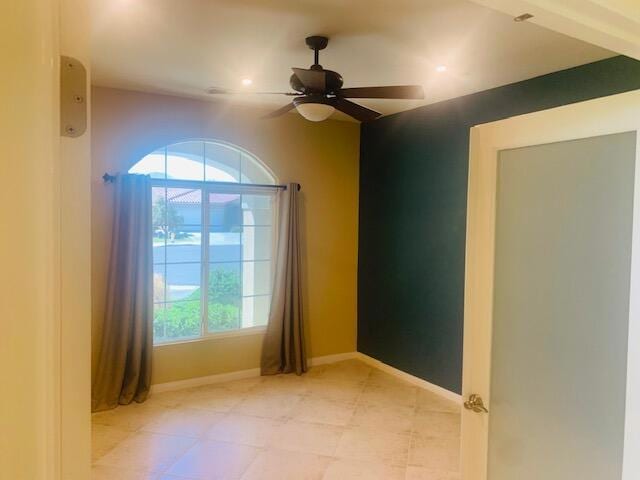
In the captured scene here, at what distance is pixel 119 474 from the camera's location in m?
2.78

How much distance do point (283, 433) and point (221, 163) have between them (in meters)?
2.58

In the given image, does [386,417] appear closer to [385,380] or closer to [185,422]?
[385,380]

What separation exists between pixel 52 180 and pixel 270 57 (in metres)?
2.77

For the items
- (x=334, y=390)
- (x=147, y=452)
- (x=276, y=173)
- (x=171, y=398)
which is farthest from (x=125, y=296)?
(x=334, y=390)

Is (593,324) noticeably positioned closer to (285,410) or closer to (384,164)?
(285,410)

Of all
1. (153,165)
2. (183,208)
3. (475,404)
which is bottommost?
(475,404)

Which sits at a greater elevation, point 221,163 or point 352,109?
point 352,109

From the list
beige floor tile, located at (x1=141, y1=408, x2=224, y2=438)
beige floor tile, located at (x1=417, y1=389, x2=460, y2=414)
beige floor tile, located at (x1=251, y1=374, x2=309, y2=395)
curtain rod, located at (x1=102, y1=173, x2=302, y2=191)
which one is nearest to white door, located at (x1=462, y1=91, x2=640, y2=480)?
beige floor tile, located at (x1=417, y1=389, x2=460, y2=414)

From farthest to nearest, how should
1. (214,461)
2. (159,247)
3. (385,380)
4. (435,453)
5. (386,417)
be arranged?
1. (385,380)
2. (159,247)
3. (386,417)
4. (435,453)
5. (214,461)

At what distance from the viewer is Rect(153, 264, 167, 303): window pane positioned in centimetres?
409

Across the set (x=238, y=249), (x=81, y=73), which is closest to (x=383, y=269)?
(x=238, y=249)

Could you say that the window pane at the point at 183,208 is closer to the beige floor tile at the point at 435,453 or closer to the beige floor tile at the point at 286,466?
the beige floor tile at the point at 286,466

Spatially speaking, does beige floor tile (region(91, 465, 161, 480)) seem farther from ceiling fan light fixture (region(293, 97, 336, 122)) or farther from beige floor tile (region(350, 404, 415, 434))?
ceiling fan light fixture (region(293, 97, 336, 122))

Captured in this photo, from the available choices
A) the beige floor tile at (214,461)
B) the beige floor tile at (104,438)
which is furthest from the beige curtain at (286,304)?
the beige floor tile at (104,438)
